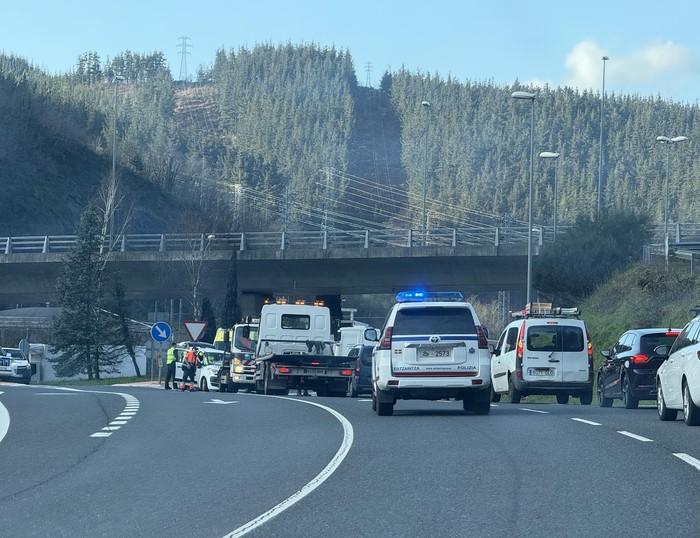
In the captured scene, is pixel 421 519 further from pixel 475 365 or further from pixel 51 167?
pixel 51 167

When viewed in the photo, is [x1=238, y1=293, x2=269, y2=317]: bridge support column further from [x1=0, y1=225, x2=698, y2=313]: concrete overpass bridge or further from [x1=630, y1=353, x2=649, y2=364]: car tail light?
[x1=630, y1=353, x2=649, y2=364]: car tail light

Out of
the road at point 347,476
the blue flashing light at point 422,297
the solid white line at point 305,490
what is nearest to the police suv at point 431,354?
the blue flashing light at point 422,297

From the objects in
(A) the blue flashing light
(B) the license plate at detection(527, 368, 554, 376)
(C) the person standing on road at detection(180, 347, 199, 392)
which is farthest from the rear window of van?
(C) the person standing on road at detection(180, 347, 199, 392)

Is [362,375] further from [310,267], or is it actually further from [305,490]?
[310,267]

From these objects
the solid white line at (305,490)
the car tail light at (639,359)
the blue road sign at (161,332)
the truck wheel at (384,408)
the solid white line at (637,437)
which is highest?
the blue road sign at (161,332)

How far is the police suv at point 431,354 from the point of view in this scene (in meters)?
21.3

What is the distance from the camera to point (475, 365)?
21422 millimetres

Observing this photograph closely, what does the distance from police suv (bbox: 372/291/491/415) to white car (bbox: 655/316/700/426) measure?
2.98 meters

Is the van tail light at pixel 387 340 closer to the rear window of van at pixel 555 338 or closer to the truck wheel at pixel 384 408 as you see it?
→ the truck wheel at pixel 384 408

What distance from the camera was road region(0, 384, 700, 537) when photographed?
30.3ft

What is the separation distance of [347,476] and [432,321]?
953 cm

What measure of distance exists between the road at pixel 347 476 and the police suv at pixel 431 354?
681 millimetres

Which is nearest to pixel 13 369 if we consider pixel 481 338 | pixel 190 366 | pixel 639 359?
pixel 190 366

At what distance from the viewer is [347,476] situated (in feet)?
39.9
